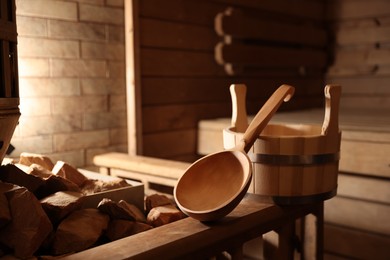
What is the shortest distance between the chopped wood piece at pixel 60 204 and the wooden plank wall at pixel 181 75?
3.44 feet

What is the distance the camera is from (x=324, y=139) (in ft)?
4.15

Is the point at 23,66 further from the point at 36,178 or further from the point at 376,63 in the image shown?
the point at 376,63

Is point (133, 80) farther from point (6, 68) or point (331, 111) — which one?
point (331, 111)

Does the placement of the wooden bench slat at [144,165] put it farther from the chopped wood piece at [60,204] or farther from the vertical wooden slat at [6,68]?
the vertical wooden slat at [6,68]

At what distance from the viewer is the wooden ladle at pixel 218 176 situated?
1180mm

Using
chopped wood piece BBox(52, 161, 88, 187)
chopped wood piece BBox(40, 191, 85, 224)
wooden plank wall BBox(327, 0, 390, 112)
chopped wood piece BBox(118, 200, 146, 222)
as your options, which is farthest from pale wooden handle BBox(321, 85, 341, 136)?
wooden plank wall BBox(327, 0, 390, 112)

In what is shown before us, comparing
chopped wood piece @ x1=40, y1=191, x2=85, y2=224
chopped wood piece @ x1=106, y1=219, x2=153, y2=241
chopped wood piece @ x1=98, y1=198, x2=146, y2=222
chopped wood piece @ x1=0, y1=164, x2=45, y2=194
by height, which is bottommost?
chopped wood piece @ x1=106, y1=219, x2=153, y2=241

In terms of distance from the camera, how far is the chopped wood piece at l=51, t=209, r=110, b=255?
1113mm

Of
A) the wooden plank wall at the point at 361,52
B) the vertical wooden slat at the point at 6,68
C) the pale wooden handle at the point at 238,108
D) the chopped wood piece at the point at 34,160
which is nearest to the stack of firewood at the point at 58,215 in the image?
the chopped wood piece at the point at 34,160

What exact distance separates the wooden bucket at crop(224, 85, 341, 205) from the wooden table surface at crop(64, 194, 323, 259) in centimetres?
5

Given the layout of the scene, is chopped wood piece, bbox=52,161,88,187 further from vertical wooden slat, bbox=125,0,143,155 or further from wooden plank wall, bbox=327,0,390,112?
wooden plank wall, bbox=327,0,390,112

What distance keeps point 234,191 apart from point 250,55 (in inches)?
70.7

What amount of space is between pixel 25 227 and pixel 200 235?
417mm

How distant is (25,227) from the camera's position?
3.40 feet
